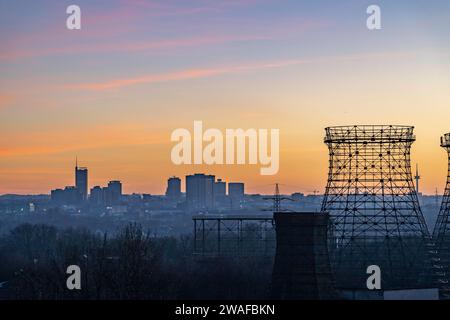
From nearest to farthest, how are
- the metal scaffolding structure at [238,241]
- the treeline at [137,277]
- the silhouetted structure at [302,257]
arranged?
the treeline at [137,277]
the silhouetted structure at [302,257]
the metal scaffolding structure at [238,241]

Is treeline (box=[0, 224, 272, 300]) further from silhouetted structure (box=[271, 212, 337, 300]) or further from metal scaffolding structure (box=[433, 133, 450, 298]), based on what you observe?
metal scaffolding structure (box=[433, 133, 450, 298])

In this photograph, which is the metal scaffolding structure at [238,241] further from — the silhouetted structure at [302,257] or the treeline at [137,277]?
the silhouetted structure at [302,257]

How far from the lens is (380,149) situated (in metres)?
58.7

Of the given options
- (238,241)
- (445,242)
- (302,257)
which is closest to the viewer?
(302,257)

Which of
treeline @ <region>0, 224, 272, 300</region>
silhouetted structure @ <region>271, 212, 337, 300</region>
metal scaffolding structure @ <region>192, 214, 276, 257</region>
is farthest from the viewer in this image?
metal scaffolding structure @ <region>192, 214, 276, 257</region>

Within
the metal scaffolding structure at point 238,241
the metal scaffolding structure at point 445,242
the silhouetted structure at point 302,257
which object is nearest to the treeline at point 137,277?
the metal scaffolding structure at point 238,241

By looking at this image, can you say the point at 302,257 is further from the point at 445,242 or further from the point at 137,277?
the point at 445,242

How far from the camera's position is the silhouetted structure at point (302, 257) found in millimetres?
52094

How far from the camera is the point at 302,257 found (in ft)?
172

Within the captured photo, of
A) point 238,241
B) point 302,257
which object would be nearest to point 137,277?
point 302,257

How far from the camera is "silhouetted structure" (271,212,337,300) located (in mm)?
52094

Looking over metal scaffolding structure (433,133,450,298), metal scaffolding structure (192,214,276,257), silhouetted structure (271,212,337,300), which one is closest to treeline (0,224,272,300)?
metal scaffolding structure (192,214,276,257)
